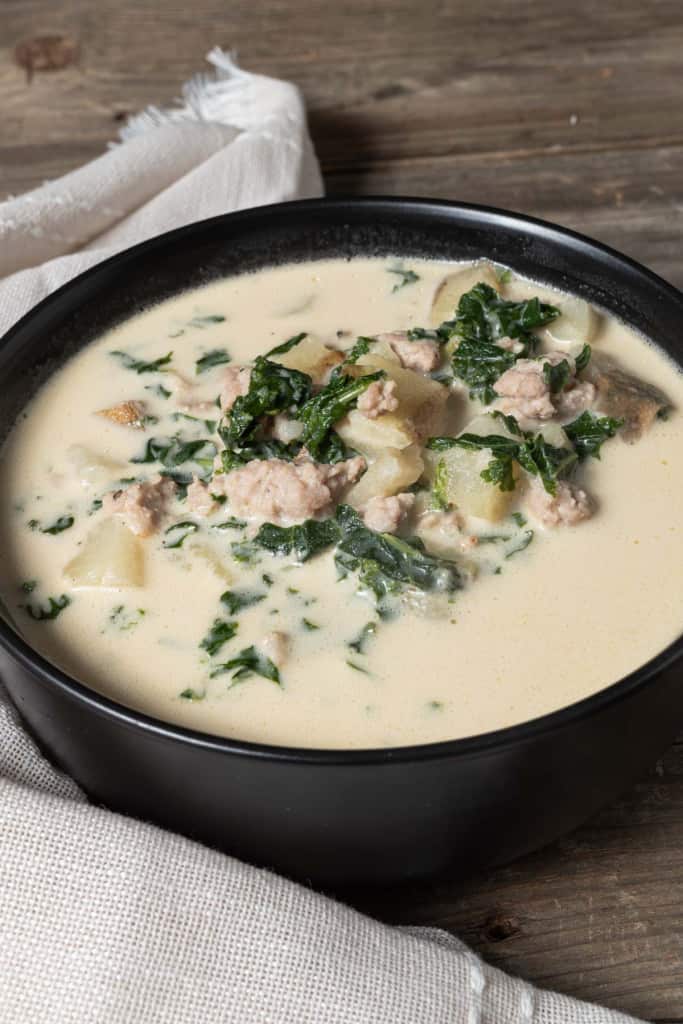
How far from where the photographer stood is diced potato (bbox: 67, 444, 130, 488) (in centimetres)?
378

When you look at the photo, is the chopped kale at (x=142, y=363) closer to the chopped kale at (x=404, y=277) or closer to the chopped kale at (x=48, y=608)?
the chopped kale at (x=404, y=277)

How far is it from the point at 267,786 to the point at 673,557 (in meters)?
1.17

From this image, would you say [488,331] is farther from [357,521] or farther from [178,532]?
[178,532]

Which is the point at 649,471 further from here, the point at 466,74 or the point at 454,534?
the point at 466,74

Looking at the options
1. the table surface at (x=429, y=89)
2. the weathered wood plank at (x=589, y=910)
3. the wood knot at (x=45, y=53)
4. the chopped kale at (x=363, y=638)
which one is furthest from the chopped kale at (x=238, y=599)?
the wood knot at (x=45, y=53)

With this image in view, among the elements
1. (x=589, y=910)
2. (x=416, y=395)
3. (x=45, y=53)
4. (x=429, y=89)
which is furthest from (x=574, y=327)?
(x=45, y=53)

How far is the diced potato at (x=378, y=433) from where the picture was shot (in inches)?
142

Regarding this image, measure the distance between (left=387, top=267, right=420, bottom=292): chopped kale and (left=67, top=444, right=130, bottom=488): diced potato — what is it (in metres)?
1.09

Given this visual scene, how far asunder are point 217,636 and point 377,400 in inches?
29.0

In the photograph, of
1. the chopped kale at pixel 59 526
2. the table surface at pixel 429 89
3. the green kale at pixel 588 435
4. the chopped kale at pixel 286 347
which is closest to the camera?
Answer: the chopped kale at pixel 59 526

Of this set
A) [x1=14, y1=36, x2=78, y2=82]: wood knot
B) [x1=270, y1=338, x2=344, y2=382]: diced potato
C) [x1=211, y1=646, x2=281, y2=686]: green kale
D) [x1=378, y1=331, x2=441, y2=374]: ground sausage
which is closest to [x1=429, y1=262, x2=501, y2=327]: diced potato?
[x1=378, y1=331, x2=441, y2=374]: ground sausage

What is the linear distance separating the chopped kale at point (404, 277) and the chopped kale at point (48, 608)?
150 cm

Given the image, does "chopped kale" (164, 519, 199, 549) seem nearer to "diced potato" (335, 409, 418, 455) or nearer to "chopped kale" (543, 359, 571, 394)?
"diced potato" (335, 409, 418, 455)

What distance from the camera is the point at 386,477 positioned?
3555 millimetres
